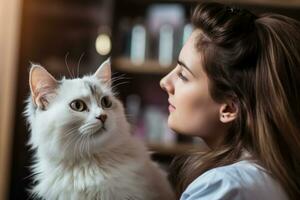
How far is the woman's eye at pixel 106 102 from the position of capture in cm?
111

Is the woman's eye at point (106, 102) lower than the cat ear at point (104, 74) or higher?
lower

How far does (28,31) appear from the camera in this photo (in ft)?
7.43

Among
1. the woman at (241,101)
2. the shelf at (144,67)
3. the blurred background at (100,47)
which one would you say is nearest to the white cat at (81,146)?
the woman at (241,101)

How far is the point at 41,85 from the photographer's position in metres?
1.05

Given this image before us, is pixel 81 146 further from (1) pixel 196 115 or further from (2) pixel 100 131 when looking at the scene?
(1) pixel 196 115

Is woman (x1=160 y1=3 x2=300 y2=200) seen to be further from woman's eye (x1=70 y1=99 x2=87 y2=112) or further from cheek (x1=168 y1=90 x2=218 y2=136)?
woman's eye (x1=70 y1=99 x2=87 y2=112)

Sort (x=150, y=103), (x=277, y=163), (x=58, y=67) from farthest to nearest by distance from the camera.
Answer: (x=150, y=103)
(x=58, y=67)
(x=277, y=163)

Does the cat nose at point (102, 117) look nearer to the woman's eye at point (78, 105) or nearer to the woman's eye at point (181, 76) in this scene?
the woman's eye at point (78, 105)

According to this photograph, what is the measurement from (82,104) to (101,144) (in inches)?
3.7

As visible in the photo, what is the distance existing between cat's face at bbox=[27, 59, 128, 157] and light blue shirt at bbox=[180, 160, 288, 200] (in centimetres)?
23

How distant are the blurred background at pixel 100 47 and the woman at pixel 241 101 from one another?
965mm

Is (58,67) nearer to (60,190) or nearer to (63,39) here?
(63,39)

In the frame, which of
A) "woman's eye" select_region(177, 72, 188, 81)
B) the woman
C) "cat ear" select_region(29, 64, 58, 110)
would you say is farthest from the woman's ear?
"cat ear" select_region(29, 64, 58, 110)

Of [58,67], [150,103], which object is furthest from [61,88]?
[150,103]
